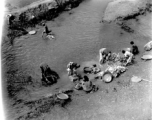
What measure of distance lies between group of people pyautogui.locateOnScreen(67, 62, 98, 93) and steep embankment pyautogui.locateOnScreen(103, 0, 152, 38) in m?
7.68

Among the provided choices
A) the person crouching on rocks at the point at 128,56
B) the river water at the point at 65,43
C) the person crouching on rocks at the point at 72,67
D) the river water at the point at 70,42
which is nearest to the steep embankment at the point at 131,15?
the river water at the point at 70,42

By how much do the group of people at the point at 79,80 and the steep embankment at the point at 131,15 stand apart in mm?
7677

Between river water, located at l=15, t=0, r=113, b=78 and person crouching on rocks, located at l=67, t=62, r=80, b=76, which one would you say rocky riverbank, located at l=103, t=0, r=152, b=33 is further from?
person crouching on rocks, located at l=67, t=62, r=80, b=76

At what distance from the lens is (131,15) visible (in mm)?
20203

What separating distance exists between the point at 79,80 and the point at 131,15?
10679 millimetres

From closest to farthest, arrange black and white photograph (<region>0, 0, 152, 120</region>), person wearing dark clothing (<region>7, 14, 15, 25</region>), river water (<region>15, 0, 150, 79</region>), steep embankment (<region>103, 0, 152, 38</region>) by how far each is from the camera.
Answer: black and white photograph (<region>0, 0, 152, 120</region>)
river water (<region>15, 0, 150, 79</region>)
person wearing dark clothing (<region>7, 14, 15, 25</region>)
steep embankment (<region>103, 0, 152, 38</region>)

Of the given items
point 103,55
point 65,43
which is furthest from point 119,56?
point 65,43

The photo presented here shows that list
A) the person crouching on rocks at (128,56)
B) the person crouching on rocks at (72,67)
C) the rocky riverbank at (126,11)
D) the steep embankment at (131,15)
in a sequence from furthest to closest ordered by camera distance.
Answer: the rocky riverbank at (126,11)
the steep embankment at (131,15)
the person crouching on rocks at (128,56)
the person crouching on rocks at (72,67)

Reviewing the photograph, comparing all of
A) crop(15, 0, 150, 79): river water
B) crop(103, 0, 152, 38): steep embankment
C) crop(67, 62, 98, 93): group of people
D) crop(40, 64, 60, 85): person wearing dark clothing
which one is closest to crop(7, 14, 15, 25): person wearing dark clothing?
crop(15, 0, 150, 79): river water

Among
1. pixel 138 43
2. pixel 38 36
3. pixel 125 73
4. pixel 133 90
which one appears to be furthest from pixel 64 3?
pixel 133 90

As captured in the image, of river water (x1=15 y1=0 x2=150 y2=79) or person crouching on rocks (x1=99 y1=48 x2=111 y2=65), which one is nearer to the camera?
person crouching on rocks (x1=99 y1=48 x2=111 y2=65)

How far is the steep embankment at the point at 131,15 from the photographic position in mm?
18922

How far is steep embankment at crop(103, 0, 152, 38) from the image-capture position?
62.1 feet

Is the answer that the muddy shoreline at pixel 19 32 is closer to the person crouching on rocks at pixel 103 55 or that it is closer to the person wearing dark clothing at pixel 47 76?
the person wearing dark clothing at pixel 47 76
